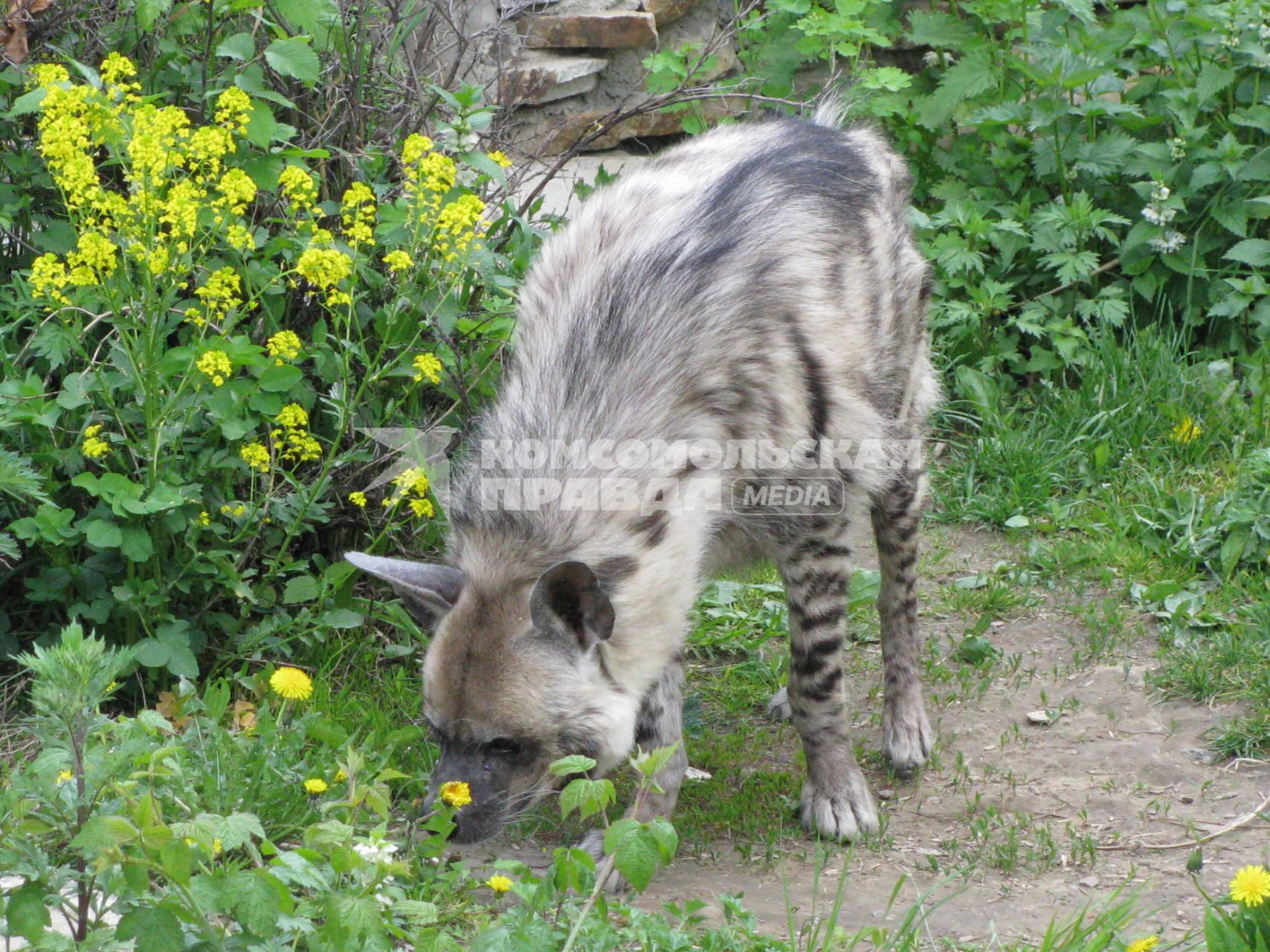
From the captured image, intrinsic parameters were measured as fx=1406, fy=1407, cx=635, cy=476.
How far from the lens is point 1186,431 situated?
500cm

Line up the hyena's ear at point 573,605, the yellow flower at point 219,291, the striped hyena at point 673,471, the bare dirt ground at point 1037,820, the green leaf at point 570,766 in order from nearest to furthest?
the green leaf at point 570,766, the hyena's ear at point 573,605, the striped hyena at point 673,471, the bare dirt ground at point 1037,820, the yellow flower at point 219,291

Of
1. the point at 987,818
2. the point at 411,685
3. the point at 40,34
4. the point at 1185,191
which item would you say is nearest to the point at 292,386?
the point at 411,685

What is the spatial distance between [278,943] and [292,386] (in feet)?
5.93

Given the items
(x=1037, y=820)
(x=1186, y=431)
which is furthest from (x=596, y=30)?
(x=1037, y=820)

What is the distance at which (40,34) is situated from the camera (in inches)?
151

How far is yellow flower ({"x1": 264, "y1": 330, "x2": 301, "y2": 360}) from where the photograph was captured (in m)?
3.51

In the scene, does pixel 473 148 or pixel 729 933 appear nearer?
pixel 729 933

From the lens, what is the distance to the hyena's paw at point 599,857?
11.0ft

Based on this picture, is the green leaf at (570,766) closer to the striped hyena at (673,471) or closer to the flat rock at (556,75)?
the striped hyena at (673,471)

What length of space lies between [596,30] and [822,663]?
3651mm

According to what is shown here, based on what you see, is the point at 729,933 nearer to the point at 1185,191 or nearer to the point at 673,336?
the point at 673,336

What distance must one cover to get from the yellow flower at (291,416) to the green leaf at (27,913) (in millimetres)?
1653

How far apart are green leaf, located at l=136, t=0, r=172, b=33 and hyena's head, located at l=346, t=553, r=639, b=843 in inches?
61.4

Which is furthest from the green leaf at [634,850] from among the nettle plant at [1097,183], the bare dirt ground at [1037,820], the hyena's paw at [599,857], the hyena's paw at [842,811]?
the nettle plant at [1097,183]
